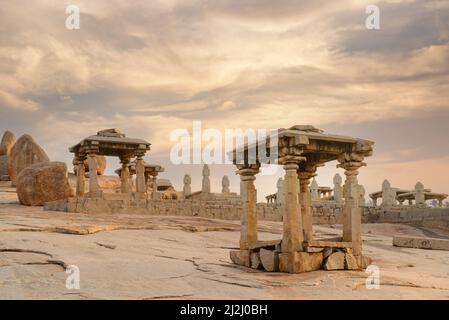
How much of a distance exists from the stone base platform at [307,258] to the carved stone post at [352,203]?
1.14 feet

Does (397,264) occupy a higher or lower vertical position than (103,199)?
lower

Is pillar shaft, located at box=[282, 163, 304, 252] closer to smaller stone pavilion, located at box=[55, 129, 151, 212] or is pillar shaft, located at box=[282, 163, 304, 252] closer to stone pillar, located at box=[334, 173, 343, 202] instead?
smaller stone pavilion, located at box=[55, 129, 151, 212]

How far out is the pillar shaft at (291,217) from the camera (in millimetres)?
9930

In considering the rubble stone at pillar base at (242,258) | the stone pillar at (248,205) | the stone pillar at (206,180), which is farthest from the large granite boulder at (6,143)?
the rubble stone at pillar base at (242,258)

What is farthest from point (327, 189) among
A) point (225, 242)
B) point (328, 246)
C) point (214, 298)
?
point (214, 298)

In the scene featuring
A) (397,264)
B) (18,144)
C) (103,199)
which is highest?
(18,144)

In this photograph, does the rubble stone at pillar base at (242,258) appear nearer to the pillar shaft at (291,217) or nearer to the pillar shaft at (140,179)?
the pillar shaft at (291,217)

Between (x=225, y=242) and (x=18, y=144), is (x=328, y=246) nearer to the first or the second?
(x=225, y=242)

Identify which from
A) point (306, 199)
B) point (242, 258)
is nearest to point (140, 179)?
point (306, 199)

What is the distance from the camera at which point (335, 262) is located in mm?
10039

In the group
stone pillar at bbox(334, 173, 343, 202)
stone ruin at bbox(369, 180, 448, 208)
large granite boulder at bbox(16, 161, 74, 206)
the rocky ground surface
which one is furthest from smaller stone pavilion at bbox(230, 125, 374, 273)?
stone pillar at bbox(334, 173, 343, 202)
